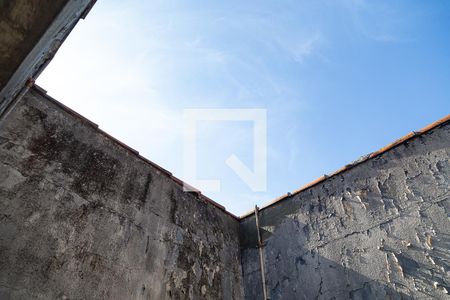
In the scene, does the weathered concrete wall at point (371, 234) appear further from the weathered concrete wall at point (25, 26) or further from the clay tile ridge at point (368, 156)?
the weathered concrete wall at point (25, 26)

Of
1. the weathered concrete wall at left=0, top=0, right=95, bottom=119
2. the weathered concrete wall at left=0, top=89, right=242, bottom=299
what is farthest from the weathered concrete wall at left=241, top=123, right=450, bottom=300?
the weathered concrete wall at left=0, top=0, right=95, bottom=119

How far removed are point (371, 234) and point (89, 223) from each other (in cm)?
339

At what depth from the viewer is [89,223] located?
10.3 feet

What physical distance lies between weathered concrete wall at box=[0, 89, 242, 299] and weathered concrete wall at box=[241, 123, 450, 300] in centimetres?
104

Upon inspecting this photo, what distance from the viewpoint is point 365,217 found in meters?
3.83

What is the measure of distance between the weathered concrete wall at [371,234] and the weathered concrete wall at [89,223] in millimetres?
1043

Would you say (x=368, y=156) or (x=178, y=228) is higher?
(x=368, y=156)

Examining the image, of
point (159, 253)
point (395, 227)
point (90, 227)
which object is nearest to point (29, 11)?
point (90, 227)

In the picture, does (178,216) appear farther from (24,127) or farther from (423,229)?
(423,229)

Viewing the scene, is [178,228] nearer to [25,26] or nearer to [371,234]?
[371,234]

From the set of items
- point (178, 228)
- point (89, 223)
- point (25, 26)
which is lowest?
point (89, 223)

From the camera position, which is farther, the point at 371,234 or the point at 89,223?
the point at 371,234

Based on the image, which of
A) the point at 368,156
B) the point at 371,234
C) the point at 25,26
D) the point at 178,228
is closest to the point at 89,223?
the point at 178,228

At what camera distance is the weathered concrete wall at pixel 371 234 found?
323 centimetres
